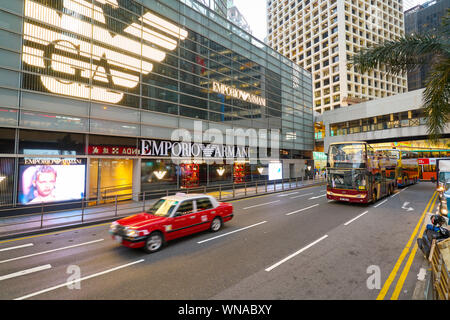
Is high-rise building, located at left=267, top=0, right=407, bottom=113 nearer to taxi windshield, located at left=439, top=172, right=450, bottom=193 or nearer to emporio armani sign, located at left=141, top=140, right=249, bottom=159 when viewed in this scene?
emporio armani sign, located at left=141, top=140, right=249, bottom=159

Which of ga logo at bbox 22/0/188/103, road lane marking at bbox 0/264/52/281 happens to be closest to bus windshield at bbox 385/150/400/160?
ga logo at bbox 22/0/188/103

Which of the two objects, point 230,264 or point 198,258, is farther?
point 198,258

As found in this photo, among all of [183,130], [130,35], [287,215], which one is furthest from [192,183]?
[130,35]

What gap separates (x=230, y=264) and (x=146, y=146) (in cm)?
1320

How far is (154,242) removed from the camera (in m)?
6.67

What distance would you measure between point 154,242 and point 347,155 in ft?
41.6

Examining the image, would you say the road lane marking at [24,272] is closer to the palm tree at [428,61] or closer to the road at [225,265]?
the road at [225,265]

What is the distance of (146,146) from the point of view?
16.6m

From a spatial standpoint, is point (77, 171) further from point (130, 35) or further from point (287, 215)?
point (287, 215)

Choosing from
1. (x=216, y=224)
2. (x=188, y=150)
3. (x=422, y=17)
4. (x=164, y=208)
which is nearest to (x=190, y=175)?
(x=188, y=150)

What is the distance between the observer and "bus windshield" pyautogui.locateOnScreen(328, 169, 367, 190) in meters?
13.1

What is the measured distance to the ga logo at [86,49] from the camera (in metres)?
12.3

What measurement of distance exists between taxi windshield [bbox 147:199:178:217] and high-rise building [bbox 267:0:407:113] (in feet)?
185

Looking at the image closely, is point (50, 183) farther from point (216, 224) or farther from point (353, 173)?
point (353, 173)
